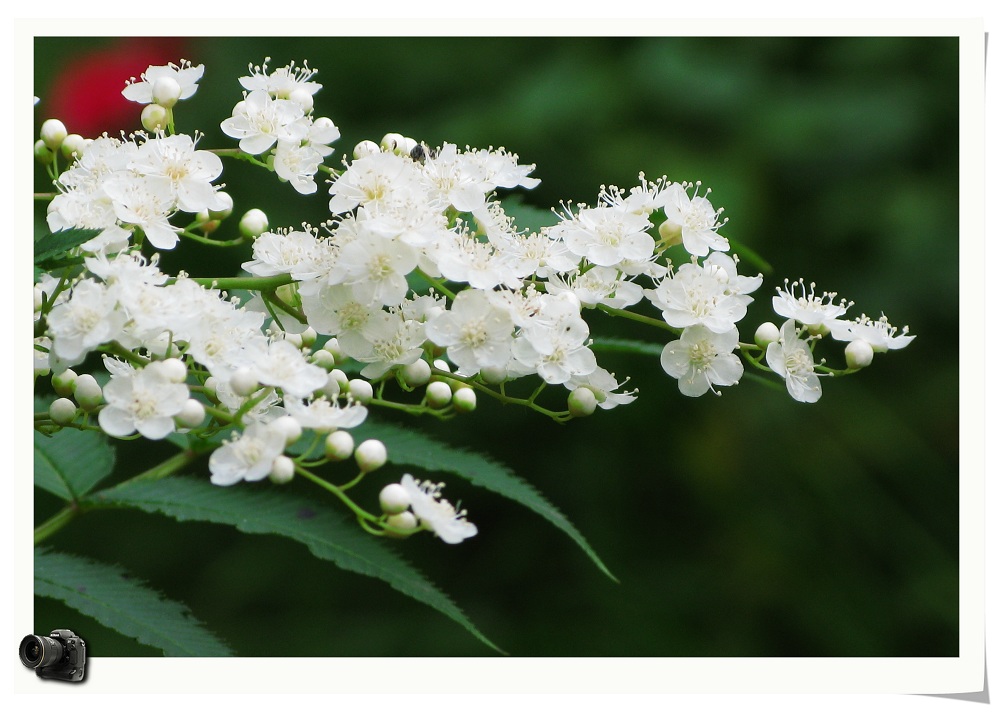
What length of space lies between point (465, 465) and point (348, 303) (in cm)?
36

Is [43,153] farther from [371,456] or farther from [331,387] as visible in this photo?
[371,456]

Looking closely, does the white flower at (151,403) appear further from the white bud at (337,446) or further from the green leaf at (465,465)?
the green leaf at (465,465)

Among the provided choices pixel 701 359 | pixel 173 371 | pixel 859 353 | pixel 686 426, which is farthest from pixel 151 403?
pixel 686 426

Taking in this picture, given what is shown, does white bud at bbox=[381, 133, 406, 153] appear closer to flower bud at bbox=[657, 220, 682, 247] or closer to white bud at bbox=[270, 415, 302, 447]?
flower bud at bbox=[657, 220, 682, 247]

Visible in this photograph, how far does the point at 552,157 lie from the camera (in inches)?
125

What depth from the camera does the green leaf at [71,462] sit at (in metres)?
1.77

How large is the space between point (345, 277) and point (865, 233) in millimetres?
2150

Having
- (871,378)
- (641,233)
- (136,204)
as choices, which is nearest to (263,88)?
(136,204)

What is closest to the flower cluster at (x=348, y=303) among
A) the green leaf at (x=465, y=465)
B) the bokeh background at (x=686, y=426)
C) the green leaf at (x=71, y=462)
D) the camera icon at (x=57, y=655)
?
the green leaf at (x=465, y=465)

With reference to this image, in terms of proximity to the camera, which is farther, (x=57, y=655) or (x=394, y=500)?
(x=57, y=655)

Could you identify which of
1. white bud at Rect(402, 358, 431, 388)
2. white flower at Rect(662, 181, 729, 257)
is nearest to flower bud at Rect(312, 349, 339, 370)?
white bud at Rect(402, 358, 431, 388)

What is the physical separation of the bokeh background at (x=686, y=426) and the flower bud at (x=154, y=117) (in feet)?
4.26

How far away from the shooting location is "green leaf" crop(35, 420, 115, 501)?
5.80 ft

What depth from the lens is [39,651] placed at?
1.68m
